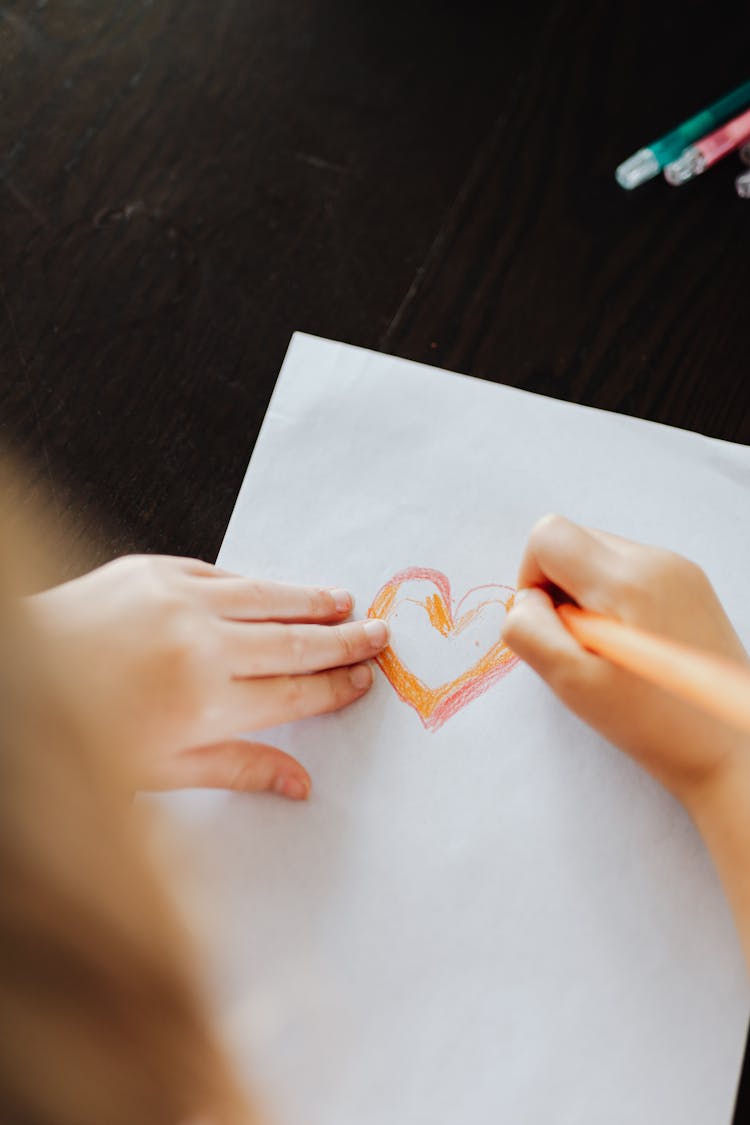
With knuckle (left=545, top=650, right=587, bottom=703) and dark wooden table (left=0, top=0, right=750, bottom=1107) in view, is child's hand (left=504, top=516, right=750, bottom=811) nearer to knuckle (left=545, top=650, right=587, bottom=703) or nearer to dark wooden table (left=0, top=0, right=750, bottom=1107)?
knuckle (left=545, top=650, right=587, bottom=703)

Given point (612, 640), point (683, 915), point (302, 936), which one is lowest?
point (302, 936)

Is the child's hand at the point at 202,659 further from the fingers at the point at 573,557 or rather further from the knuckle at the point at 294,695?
the fingers at the point at 573,557

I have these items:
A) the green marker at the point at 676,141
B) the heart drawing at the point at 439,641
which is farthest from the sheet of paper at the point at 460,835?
the green marker at the point at 676,141

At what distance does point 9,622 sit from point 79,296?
233mm

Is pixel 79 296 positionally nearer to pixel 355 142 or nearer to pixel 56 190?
pixel 56 190

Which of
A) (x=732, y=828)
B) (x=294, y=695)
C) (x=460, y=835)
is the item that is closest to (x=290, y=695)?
(x=294, y=695)

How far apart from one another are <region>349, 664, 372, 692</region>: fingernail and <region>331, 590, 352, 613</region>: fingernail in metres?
0.04

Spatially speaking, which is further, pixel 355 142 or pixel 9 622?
pixel 355 142

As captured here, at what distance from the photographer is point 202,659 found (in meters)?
0.57

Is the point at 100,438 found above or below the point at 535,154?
below

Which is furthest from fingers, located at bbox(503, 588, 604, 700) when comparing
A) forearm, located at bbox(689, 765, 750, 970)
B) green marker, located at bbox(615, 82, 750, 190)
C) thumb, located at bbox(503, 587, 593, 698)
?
green marker, located at bbox(615, 82, 750, 190)

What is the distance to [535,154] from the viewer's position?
2.14 feet

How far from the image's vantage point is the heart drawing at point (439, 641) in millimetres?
603

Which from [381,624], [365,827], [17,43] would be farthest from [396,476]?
[17,43]
